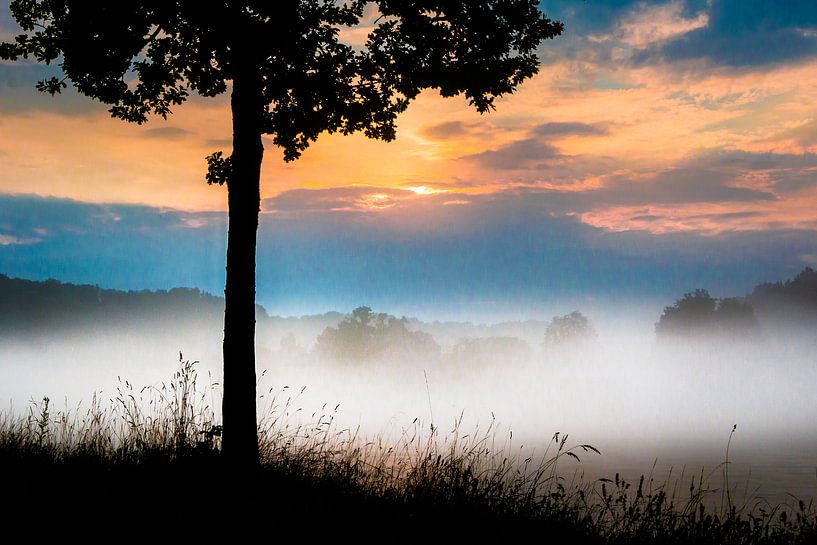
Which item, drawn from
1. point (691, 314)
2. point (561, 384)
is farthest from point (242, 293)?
point (561, 384)

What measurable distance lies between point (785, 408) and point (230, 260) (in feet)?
530

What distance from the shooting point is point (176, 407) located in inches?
411

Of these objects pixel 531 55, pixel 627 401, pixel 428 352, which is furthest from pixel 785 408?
pixel 531 55

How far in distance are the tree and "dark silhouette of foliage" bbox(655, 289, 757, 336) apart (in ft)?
423

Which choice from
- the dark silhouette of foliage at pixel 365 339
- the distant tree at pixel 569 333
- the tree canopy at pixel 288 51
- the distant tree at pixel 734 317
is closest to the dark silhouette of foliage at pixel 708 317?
the distant tree at pixel 734 317

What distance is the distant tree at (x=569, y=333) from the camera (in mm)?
146875

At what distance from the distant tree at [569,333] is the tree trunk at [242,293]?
14244cm

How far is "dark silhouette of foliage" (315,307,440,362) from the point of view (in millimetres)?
148625

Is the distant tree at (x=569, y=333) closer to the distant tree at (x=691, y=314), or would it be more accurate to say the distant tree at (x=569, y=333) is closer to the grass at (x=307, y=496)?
the distant tree at (x=691, y=314)

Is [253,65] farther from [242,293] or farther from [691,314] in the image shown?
[691,314]

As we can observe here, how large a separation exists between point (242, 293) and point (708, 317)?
439ft

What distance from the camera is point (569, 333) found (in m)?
148

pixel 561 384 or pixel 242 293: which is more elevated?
pixel 242 293

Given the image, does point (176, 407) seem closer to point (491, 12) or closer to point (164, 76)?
point (164, 76)
